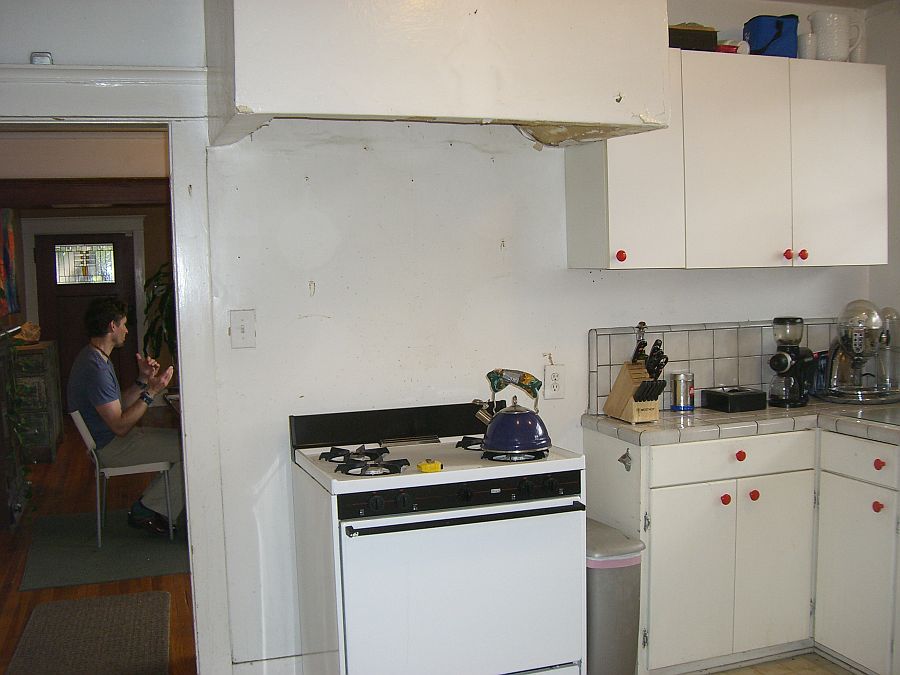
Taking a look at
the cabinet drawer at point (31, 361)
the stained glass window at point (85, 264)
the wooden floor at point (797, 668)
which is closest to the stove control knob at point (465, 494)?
the wooden floor at point (797, 668)

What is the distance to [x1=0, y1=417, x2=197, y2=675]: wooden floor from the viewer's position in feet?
11.5

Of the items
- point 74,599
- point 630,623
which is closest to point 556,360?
Result: point 630,623

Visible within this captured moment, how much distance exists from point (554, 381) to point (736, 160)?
3.29ft

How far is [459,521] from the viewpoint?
237 cm

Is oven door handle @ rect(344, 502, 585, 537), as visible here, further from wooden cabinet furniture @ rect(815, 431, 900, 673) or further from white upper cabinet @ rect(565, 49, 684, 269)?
wooden cabinet furniture @ rect(815, 431, 900, 673)

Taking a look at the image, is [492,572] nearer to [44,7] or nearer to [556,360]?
[556,360]

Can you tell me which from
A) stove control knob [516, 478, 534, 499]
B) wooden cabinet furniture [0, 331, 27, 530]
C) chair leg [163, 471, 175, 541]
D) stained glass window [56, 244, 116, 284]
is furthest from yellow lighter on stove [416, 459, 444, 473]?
stained glass window [56, 244, 116, 284]

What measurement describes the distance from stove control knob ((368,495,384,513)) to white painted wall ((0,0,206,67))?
1.45m

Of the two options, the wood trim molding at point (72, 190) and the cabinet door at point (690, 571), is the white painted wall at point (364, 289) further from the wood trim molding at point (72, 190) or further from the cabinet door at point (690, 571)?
the wood trim molding at point (72, 190)

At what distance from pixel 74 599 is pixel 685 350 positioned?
294cm

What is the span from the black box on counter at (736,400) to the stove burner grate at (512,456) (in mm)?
964

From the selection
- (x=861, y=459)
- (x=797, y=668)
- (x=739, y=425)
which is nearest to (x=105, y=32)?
(x=739, y=425)

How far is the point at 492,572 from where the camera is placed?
2408 mm

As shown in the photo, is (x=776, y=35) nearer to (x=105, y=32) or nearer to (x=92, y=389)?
(x=105, y=32)
